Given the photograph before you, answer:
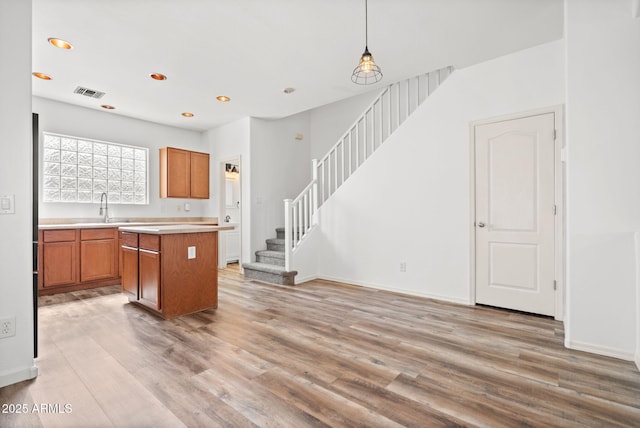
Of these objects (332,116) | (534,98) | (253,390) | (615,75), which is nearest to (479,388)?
(253,390)

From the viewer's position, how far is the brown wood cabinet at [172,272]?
3.16m

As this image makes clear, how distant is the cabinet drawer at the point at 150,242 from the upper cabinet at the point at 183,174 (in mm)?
2504

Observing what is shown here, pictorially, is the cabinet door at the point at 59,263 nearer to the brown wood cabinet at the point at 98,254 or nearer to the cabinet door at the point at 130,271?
the brown wood cabinet at the point at 98,254

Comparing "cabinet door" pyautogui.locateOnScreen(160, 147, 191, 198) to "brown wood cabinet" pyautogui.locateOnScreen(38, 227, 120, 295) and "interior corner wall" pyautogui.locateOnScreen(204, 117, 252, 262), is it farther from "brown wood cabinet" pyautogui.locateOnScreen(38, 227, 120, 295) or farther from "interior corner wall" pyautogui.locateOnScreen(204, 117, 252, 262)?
"brown wood cabinet" pyautogui.locateOnScreen(38, 227, 120, 295)

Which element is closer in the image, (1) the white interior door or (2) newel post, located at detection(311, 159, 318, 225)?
(1) the white interior door

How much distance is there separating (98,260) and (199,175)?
2318mm

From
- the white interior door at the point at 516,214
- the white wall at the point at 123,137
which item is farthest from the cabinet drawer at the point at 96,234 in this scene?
the white interior door at the point at 516,214

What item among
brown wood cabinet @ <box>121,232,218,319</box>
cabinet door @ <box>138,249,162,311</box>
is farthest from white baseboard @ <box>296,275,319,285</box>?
cabinet door @ <box>138,249,162,311</box>

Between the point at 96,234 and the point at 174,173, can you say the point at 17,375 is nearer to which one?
the point at 96,234

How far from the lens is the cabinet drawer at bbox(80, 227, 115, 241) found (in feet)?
14.6

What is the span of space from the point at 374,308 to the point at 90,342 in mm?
2746

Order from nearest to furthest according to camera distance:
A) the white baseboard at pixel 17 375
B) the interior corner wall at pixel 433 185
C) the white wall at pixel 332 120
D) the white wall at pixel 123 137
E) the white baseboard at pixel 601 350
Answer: the white baseboard at pixel 17 375 < the white baseboard at pixel 601 350 < the interior corner wall at pixel 433 185 < the white wall at pixel 123 137 < the white wall at pixel 332 120

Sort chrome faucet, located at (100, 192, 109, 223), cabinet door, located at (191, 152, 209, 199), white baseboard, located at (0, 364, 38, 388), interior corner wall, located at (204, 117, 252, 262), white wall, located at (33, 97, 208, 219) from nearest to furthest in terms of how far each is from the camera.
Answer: white baseboard, located at (0, 364, 38, 388) < white wall, located at (33, 97, 208, 219) < chrome faucet, located at (100, 192, 109, 223) < interior corner wall, located at (204, 117, 252, 262) < cabinet door, located at (191, 152, 209, 199)

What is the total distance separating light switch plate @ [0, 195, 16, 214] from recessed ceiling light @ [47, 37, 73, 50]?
1970 millimetres
